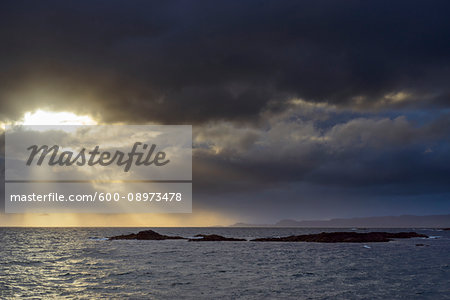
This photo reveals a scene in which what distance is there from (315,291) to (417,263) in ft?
86.3

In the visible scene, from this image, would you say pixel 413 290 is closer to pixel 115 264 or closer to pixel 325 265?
pixel 325 265

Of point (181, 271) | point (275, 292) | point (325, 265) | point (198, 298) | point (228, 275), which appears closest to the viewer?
point (198, 298)

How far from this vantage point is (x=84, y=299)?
Answer: 90.2ft

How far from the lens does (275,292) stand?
2969cm

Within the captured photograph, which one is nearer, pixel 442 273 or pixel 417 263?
pixel 442 273

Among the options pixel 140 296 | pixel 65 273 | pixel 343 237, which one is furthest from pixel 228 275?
pixel 343 237

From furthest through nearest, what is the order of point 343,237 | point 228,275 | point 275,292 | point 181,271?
point 343,237 < point 181,271 < point 228,275 < point 275,292

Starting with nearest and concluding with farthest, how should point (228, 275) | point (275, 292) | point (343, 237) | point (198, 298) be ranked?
point (198, 298)
point (275, 292)
point (228, 275)
point (343, 237)

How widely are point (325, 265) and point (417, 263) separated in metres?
12.4

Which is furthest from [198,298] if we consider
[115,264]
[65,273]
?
[115,264]

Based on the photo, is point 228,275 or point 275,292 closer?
point 275,292

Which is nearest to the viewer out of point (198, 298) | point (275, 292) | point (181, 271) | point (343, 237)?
point (198, 298)

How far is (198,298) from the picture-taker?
27344 mm

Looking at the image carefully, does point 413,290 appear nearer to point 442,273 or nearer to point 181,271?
point 442,273
